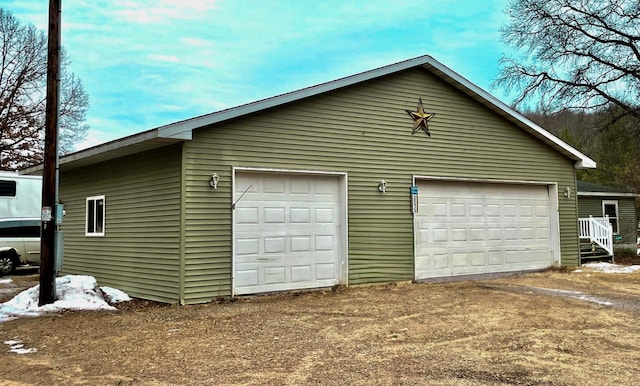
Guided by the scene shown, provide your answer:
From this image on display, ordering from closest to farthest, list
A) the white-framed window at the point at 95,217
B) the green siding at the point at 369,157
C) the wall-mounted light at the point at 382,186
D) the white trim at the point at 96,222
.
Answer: the green siding at the point at 369,157 < the wall-mounted light at the point at 382,186 < the white trim at the point at 96,222 < the white-framed window at the point at 95,217

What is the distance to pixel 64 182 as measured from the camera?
13.6m

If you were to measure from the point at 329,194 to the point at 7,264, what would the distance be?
11.2m

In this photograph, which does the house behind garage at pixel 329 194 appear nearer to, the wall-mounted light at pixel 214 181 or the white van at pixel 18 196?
the wall-mounted light at pixel 214 181

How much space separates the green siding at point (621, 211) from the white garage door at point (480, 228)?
936 centimetres

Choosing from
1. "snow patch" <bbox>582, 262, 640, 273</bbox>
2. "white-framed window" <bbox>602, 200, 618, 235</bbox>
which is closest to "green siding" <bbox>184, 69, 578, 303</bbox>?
"snow patch" <bbox>582, 262, 640, 273</bbox>

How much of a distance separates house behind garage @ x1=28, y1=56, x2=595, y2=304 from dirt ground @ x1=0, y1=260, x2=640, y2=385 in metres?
0.91

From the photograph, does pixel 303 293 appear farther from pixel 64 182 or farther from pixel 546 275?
pixel 64 182

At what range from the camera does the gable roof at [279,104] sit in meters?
8.69

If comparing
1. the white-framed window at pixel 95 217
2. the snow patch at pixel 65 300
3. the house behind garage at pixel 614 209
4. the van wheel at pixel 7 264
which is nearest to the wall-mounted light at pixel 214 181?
the snow patch at pixel 65 300

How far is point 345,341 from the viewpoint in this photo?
6227mm

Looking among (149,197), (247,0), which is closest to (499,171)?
(247,0)

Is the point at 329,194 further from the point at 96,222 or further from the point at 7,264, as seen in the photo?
the point at 7,264

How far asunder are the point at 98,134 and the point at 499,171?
2714cm

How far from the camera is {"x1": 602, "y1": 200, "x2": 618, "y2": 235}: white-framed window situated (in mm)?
22500
